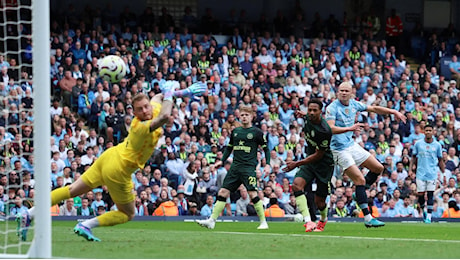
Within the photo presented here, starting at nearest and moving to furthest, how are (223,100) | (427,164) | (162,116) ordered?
1. (162,116)
2. (427,164)
3. (223,100)

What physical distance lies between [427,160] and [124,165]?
38.6ft

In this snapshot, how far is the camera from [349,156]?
16.6 meters

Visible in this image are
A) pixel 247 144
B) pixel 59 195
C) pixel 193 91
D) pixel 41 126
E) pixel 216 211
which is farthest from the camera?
pixel 247 144

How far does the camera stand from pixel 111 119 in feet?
82.8

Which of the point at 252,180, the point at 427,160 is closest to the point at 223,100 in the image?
the point at 427,160

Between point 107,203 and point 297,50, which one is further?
point 297,50

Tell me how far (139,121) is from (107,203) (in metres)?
11.4

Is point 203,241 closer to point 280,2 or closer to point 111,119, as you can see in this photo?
point 111,119

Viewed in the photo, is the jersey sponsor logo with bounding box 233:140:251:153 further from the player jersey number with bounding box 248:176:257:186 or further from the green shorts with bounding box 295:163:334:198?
the green shorts with bounding box 295:163:334:198

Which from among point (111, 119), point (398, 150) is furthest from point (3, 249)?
point (398, 150)

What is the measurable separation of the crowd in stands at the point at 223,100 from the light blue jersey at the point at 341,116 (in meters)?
6.03

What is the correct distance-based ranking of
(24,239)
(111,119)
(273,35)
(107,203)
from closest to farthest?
(24,239), (107,203), (111,119), (273,35)

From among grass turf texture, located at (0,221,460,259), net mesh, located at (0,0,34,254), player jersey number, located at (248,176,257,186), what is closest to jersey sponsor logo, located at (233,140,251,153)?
player jersey number, located at (248,176,257,186)

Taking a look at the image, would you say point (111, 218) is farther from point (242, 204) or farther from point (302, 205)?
point (242, 204)
